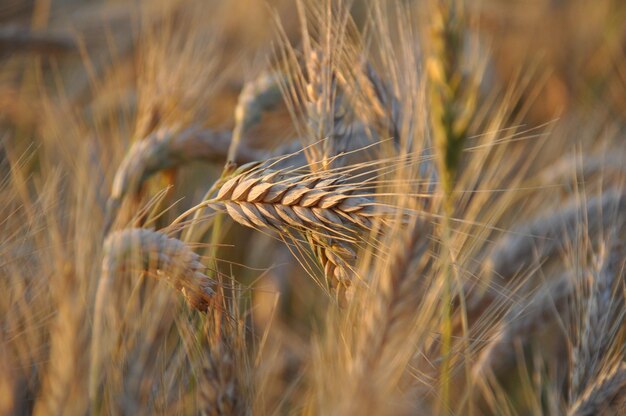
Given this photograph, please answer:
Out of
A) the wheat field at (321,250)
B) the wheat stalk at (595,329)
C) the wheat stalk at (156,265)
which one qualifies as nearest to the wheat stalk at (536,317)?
the wheat field at (321,250)

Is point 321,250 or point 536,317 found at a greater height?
point 321,250

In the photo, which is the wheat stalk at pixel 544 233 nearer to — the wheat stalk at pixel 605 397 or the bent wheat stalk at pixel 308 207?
the wheat stalk at pixel 605 397

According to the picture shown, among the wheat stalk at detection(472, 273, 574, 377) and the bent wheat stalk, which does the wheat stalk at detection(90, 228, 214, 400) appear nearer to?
the bent wheat stalk

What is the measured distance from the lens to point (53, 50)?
2.31 m

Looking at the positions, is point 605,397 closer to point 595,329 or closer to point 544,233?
point 595,329

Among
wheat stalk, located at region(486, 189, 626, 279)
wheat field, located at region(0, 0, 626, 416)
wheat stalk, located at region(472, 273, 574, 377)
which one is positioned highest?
wheat field, located at region(0, 0, 626, 416)

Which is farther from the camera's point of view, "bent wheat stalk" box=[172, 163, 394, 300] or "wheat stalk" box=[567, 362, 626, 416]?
"wheat stalk" box=[567, 362, 626, 416]

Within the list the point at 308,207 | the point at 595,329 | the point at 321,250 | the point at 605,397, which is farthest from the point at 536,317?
the point at 308,207

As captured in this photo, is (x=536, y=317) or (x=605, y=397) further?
(x=536, y=317)

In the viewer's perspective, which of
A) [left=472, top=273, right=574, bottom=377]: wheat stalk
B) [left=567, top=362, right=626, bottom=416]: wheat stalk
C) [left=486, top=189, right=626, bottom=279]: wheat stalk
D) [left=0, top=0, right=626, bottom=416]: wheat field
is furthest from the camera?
[left=486, top=189, right=626, bottom=279]: wheat stalk

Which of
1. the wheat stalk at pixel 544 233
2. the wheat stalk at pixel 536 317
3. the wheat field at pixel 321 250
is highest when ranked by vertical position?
the wheat field at pixel 321 250

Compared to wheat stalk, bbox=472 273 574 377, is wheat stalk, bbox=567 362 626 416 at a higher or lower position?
higher

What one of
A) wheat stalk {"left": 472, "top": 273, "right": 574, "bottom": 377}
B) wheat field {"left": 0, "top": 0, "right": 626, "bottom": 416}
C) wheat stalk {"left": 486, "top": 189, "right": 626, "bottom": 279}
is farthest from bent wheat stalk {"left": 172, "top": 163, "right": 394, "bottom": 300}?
wheat stalk {"left": 486, "top": 189, "right": 626, "bottom": 279}

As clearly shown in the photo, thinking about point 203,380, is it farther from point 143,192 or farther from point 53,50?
point 53,50
